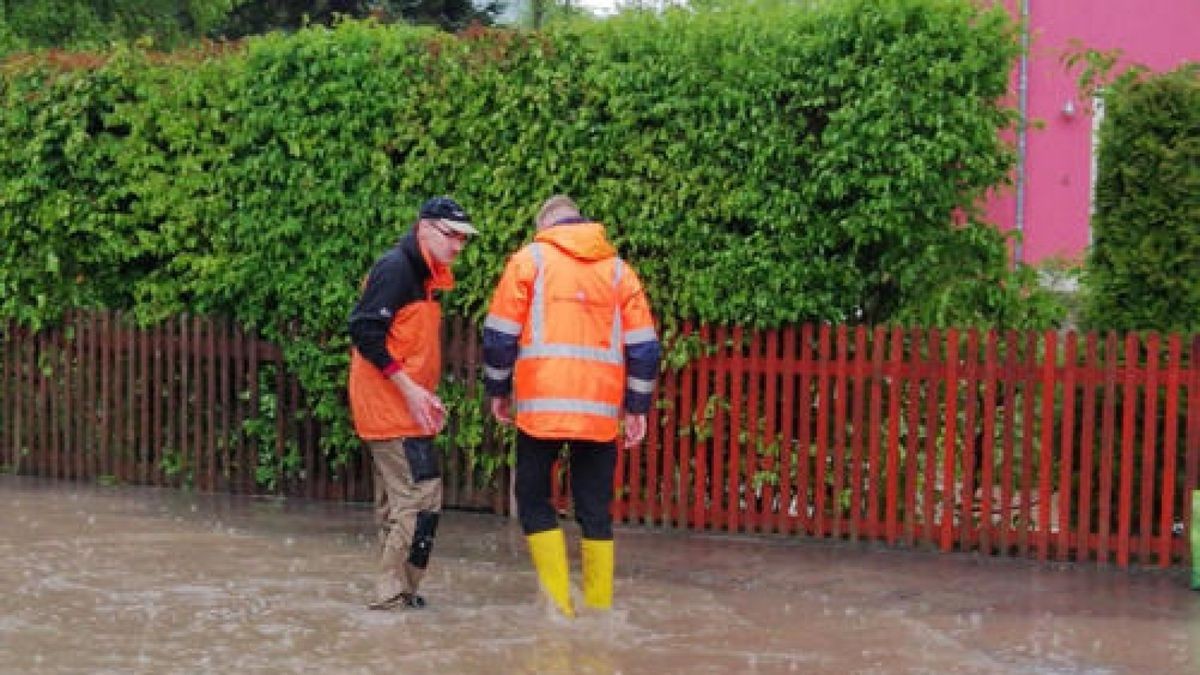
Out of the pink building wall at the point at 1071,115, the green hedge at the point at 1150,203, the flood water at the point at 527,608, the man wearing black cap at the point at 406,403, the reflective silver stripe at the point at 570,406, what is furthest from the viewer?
the pink building wall at the point at 1071,115

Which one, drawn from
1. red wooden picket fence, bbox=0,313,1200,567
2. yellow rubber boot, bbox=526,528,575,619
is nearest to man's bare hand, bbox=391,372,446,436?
yellow rubber boot, bbox=526,528,575,619

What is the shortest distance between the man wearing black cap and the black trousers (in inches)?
16.4

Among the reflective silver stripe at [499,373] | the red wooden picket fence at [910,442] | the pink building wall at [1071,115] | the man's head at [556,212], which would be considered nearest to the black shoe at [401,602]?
the reflective silver stripe at [499,373]

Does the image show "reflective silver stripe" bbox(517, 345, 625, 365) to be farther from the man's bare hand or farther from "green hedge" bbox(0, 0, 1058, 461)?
"green hedge" bbox(0, 0, 1058, 461)

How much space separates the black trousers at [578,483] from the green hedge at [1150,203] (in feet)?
10.8

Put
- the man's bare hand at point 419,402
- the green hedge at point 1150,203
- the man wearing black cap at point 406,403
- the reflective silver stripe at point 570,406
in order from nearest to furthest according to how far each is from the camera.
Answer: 1. the reflective silver stripe at point 570,406
2. the man's bare hand at point 419,402
3. the man wearing black cap at point 406,403
4. the green hedge at point 1150,203

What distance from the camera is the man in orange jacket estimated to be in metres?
7.64

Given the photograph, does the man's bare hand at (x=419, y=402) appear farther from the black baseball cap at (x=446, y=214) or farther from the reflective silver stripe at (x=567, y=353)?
the black baseball cap at (x=446, y=214)

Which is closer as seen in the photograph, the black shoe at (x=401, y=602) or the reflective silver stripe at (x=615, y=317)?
the reflective silver stripe at (x=615, y=317)

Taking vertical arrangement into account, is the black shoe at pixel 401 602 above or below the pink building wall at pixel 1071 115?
below

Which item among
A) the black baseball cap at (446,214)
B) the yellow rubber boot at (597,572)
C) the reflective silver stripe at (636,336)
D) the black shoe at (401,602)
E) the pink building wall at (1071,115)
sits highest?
the pink building wall at (1071,115)

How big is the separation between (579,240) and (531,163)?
2.66 m

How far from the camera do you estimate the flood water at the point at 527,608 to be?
7047 mm

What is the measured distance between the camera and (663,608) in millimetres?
8102
